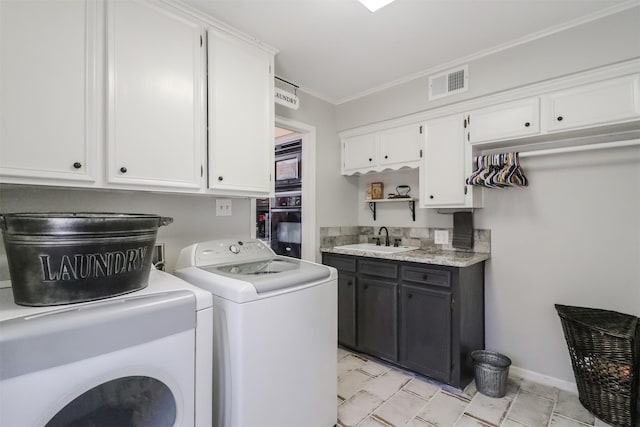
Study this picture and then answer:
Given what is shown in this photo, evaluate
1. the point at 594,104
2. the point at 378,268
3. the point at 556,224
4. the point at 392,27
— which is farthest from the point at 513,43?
the point at 378,268

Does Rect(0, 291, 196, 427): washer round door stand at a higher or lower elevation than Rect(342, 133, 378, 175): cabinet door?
lower

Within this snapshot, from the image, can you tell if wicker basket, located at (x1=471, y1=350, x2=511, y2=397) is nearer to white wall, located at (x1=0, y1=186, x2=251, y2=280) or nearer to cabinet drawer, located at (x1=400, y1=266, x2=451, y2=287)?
cabinet drawer, located at (x1=400, y1=266, x2=451, y2=287)

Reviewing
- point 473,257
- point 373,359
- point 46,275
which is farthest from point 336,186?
point 46,275

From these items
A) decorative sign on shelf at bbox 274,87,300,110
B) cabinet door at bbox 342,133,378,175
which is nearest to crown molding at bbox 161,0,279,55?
decorative sign on shelf at bbox 274,87,300,110

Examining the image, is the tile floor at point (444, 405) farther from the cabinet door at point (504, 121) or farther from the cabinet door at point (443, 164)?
the cabinet door at point (504, 121)

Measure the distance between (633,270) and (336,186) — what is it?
235cm

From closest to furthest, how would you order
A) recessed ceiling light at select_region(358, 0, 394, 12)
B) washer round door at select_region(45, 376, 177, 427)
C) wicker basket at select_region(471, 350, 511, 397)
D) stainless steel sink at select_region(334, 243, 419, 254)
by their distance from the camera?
washer round door at select_region(45, 376, 177, 427) < recessed ceiling light at select_region(358, 0, 394, 12) < wicker basket at select_region(471, 350, 511, 397) < stainless steel sink at select_region(334, 243, 419, 254)

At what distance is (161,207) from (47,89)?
0.83m

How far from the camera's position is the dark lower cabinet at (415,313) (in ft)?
7.06

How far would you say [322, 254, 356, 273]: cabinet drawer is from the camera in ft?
8.91

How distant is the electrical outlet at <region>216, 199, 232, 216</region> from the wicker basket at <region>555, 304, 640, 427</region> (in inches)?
94.7

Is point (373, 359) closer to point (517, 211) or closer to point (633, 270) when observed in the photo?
point (517, 211)

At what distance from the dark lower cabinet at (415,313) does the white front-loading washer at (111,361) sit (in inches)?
64.5

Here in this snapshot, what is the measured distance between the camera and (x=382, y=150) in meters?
2.90
